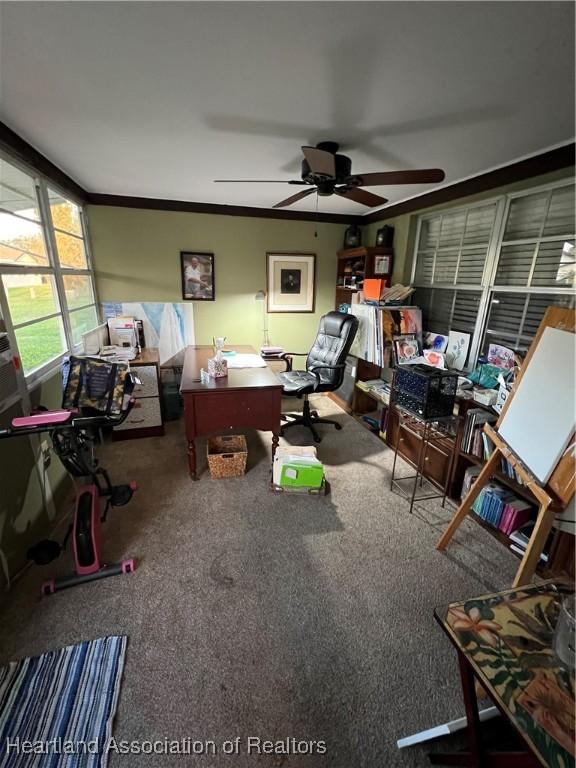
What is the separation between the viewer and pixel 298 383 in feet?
10.2

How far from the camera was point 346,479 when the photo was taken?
2.54 m

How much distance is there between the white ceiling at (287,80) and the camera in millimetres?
1040

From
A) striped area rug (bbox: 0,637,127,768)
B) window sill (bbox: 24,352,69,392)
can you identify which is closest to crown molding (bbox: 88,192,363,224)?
window sill (bbox: 24,352,69,392)

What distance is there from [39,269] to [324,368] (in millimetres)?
2391

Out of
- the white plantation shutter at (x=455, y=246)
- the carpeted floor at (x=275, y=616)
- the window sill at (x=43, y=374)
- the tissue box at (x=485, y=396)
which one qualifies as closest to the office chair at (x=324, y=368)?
the white plantation shutter at (x=455, y=246)

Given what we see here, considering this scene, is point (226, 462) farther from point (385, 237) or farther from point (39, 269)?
point (385, 237)

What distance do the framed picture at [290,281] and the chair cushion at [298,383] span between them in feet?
3.77

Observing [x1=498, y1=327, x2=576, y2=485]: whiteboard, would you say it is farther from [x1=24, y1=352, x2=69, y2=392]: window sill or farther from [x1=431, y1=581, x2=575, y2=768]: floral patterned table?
[x1=24, y1=352, x2=69, y2=392]: window sill

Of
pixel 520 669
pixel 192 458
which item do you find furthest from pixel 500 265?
pixel 192 458

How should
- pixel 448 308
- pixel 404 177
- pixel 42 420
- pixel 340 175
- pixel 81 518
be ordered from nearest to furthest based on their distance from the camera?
pixel 42 420, pixel 81 518, pixel 404 177, pixel 340 175, pixel 448 308

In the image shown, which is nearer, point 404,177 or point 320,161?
point 320,161

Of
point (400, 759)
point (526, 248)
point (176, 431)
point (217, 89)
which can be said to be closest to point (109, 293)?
point (176, 431)

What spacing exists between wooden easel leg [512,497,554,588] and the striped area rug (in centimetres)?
164

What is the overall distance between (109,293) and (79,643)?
3221 mm
